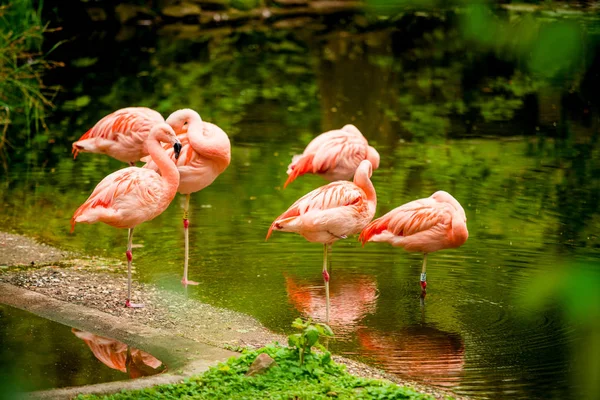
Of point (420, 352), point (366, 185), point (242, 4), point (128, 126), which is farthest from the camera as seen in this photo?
point (242, 4)

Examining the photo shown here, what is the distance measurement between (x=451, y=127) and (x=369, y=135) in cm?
111

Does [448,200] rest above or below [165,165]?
below

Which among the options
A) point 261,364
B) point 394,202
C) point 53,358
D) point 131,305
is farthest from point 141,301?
point 394,202

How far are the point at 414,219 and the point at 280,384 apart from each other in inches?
83.5

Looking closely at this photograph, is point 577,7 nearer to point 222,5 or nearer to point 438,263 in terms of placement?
point 222,5

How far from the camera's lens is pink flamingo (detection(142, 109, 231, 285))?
662 centimetres

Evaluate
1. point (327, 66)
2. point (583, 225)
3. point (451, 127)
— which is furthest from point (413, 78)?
point (583, 225)

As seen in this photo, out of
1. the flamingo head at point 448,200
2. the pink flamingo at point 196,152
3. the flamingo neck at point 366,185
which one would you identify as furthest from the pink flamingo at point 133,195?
the flamingo head at point 448,200

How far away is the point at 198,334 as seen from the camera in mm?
5586

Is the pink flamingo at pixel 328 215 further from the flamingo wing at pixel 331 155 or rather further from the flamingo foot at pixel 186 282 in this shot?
the flamingo wing at pixel 331 155

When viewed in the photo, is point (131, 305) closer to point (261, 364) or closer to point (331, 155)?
point (261, 364)

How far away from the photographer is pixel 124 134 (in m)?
7.63

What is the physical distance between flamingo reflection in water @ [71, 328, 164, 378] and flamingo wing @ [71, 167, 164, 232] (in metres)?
0.88

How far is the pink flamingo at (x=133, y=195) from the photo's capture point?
5922mm
